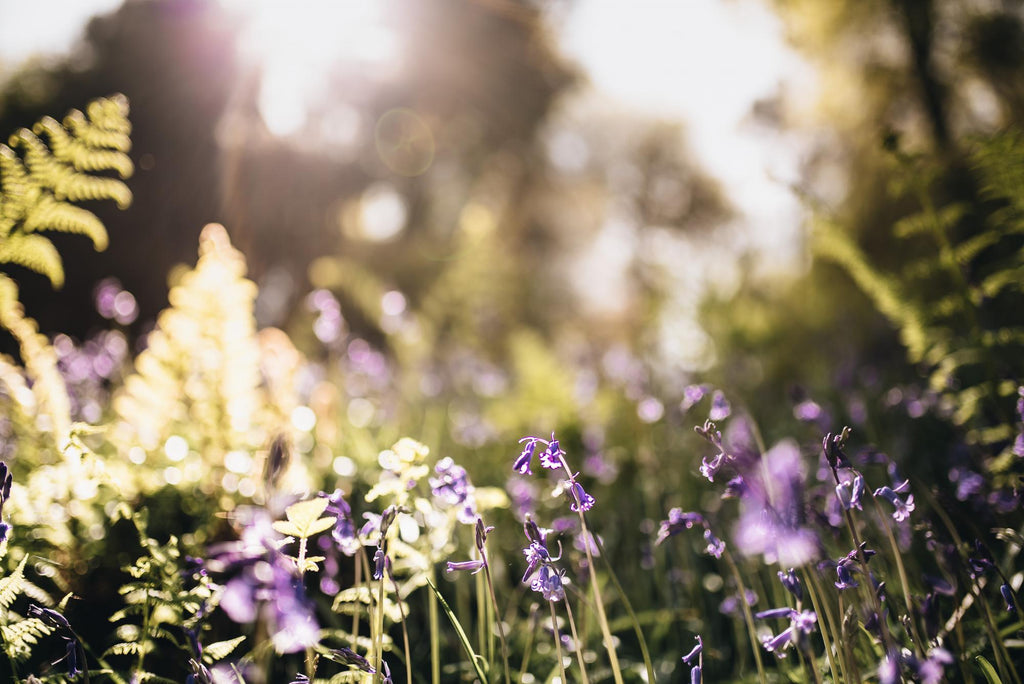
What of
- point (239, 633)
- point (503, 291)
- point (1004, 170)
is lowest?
point (239, 633)

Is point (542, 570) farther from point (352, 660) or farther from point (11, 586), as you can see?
point (11, 586)

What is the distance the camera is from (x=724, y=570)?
7.32 ft

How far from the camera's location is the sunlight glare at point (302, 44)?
26.8ft

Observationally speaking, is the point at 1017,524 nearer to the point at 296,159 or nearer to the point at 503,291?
the point at 503,291

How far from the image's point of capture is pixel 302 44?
9102 mm

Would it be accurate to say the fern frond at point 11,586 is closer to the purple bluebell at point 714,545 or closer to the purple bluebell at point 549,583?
the purple bluebell at point 549,583

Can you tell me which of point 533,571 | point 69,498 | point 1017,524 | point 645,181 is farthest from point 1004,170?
point 645,181

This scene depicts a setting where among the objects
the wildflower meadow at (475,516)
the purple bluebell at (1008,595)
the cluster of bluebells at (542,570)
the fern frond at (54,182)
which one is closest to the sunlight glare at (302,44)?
the wildflower meadow at (475,516)

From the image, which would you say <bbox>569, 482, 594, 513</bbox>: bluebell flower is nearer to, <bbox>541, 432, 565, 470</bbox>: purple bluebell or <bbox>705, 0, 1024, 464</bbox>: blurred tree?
<bbox>541, 432, 565, 470</bbox>: purple bluebell

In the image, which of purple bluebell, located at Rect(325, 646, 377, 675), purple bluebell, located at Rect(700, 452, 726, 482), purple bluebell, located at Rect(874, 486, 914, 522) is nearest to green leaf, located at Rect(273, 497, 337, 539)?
purple bluebell, located at Rect(325, 646, 377, 675)

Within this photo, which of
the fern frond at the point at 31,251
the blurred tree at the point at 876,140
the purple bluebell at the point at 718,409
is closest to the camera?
the purple bluebell at the point at 718,409

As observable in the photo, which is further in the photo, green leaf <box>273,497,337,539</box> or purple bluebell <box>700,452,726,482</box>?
purple bluebell <box>700,452,726,482</box>

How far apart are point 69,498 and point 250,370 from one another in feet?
2.48

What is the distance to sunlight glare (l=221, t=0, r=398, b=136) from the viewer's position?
8.18 meters
